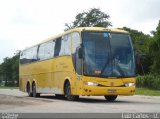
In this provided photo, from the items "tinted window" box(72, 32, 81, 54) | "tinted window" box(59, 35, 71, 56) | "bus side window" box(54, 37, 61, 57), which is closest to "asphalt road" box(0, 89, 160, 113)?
"tinted window" box(72, 32, 81, 54)

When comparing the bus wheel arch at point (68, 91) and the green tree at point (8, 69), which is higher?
the green tree at point (8, 69)

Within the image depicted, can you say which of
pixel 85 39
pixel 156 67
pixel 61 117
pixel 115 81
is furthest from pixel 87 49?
pixel 156 67

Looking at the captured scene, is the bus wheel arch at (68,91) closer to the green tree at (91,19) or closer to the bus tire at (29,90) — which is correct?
the bus tire at (29,90)

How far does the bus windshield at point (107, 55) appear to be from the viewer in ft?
79.3

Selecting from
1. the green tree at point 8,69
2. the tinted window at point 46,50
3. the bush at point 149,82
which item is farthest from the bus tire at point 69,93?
the green tree at point 8,69

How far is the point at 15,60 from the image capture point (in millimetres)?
164125

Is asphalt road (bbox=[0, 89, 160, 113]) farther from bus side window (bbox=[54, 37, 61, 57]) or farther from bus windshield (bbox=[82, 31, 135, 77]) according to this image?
bus side window (bbox=[54, 37, 61, 57])

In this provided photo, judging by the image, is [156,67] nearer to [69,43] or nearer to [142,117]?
[69,43]

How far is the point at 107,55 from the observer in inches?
961

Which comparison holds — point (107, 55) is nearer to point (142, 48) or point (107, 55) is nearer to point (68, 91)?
point (68, 91)

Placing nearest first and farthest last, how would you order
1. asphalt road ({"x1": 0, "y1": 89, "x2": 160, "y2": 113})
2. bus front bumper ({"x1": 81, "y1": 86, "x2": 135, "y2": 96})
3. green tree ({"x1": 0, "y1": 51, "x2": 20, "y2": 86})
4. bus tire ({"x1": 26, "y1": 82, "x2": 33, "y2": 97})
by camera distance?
asphalt road ({"x1": 0, "y1": 89, "x2": 160, "y2": 113})
bus front bumper ({"x1": 81, "y1": 86, "x2": 135, "y2": 96})
bus tire ({"x1": 26, "y1": 82, "x2": 33, "y2": 97})
green tree ({"x1": 0, "y1": 51, "x2": 20, "y2": 86})

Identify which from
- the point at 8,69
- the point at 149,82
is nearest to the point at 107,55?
the point at 149,82

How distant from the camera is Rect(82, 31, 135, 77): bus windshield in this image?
24156mm

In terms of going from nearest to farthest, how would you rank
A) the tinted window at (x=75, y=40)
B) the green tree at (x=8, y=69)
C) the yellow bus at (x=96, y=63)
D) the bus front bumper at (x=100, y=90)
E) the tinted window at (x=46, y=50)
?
the bus front bumper at (x=100, y=90), the yellow bus at (x=96, y=63), the tinted window at (x=75, y=40), the tinted window at (x=46, y=50), the green tree at (x=8, y=69)
